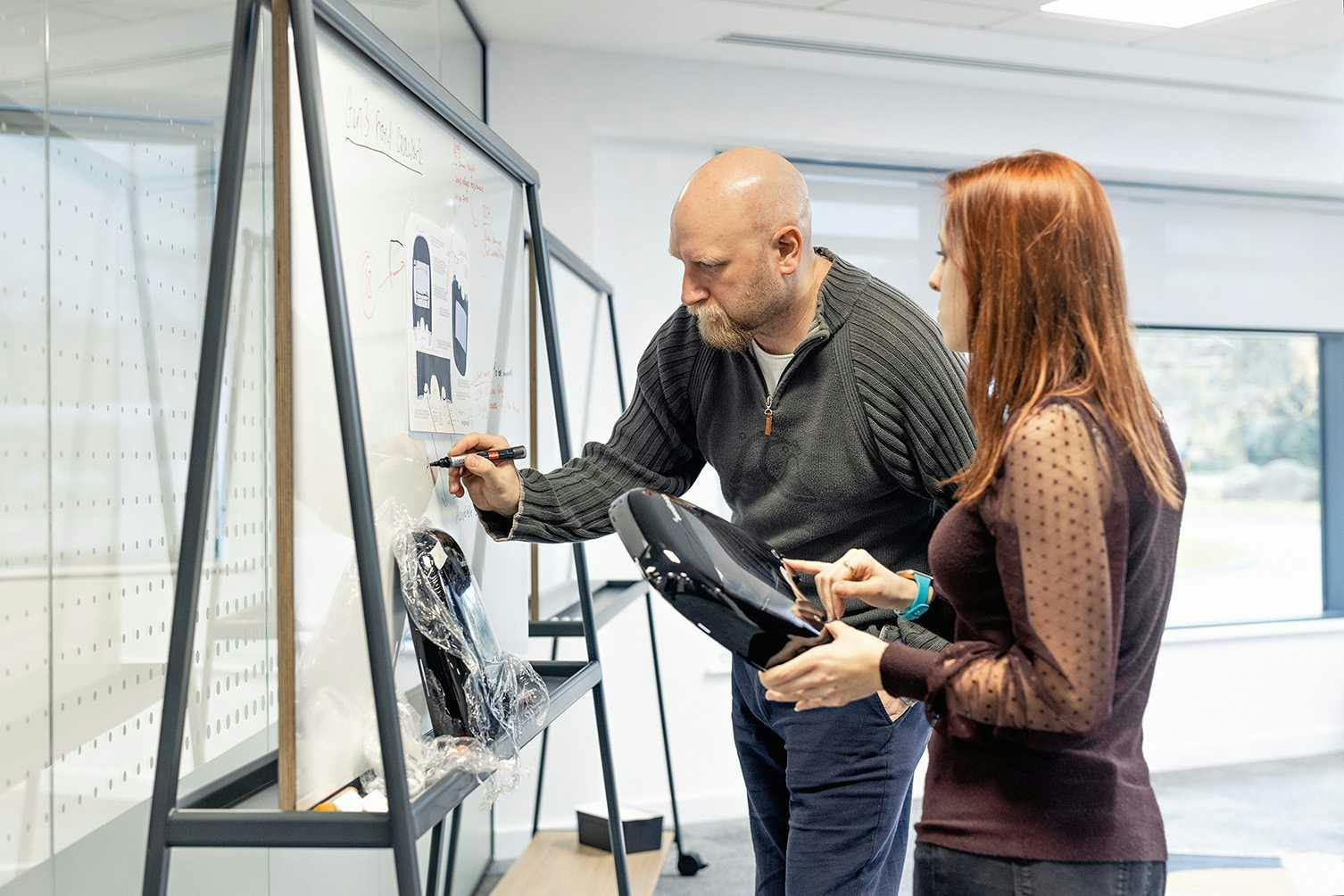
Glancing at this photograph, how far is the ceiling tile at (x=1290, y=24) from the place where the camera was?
3.39 metres

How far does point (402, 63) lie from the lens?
124cm

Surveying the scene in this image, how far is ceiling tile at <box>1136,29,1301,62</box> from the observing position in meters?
3.64

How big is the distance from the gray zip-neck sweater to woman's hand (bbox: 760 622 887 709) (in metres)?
0.46

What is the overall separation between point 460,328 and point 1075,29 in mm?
2728

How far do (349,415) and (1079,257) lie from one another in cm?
63

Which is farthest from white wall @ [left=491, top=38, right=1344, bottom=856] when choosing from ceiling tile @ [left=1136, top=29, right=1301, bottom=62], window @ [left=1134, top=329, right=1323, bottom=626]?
ceiling tile @ [left=1136, top=29, right=1301, bottom=62]

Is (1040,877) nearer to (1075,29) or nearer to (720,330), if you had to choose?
(720,330)

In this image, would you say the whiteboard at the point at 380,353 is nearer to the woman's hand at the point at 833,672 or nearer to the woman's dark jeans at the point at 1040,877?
the woman's hand at the point at 833,672

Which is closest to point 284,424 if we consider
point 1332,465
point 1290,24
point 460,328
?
point 460,328

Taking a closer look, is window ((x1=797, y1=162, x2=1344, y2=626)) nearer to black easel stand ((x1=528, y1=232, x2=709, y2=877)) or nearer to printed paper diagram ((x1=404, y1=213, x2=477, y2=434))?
black easel stand ((x1=528, y1=232, x2=709, y2=877))

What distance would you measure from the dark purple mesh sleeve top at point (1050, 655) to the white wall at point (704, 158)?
2.69 meters

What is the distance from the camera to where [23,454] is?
1.00 m

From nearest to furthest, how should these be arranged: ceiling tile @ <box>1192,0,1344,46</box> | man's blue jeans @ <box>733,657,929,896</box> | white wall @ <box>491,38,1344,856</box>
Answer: man's blue jeans @ <box>733,657,929,896</box>
ceiling tile @ <box>1192,0,1344,46</box>
white wall @ <box>491,38,1344,856</box>

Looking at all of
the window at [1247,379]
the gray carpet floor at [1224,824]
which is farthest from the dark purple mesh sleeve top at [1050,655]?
the window at [1247,379]
